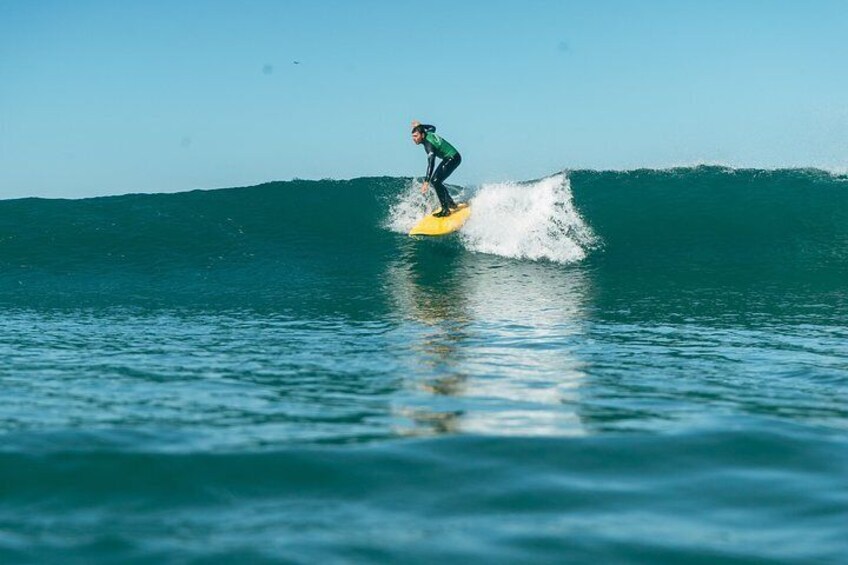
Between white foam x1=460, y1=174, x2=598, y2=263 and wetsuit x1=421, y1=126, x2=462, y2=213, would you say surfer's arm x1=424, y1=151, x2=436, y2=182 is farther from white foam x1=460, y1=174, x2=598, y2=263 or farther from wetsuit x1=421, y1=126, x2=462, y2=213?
white foam x1=460, y1=174, x2=598, y2=263

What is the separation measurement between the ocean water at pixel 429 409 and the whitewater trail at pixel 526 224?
17.8 inches

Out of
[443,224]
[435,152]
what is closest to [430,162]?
[435,152]

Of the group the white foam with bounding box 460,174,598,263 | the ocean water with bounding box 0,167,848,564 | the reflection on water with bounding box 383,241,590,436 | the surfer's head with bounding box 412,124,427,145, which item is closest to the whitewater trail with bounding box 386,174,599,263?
the white foam with bounding box 460,174,598,263

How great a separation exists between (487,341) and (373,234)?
10534 millimetres

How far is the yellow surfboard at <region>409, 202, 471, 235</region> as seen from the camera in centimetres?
1781

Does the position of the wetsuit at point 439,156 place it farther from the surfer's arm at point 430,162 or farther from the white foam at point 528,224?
the white foam at point 528,224

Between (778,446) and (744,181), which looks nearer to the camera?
(778,446)

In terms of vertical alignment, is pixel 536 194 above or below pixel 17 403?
above

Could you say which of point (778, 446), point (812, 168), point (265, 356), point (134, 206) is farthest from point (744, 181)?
point (778, 446)

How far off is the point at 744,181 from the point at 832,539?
66.5 feet

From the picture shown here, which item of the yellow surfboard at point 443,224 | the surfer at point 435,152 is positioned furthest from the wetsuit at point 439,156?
the yellow surfboard at point 443,224

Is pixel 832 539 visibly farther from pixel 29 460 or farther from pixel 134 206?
pixel 134 206

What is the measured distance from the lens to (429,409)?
5.17 meters

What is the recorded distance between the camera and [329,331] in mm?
9562
